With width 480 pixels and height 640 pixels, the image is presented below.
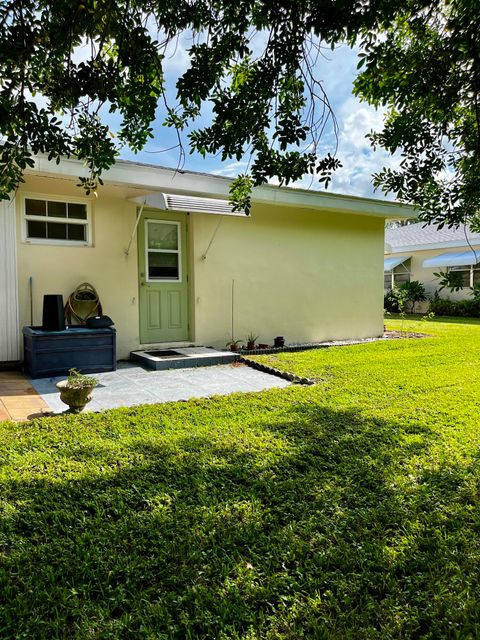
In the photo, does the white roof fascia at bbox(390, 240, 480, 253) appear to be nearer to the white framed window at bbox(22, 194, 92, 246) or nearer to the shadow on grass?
the white framed window at bbox(22, 194, 92, 246)

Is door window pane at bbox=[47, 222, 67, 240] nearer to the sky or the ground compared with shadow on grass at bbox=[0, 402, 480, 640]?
nearer to the sky

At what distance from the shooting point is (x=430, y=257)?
2275 centimetres

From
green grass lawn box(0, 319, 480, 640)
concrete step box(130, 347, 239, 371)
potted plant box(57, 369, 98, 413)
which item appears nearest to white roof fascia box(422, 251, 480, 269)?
concrete step box(130, 347, 239, 371)

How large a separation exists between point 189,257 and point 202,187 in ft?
4.84

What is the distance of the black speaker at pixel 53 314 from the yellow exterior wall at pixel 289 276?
2871 millimetres

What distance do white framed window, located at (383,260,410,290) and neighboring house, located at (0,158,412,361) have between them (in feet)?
42.8

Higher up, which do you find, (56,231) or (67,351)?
(56,231)

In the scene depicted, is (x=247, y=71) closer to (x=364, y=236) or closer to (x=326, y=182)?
(x=326, y=182)

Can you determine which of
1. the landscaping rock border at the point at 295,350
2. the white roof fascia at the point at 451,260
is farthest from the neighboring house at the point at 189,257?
the white roof fascia at the point at 451,260

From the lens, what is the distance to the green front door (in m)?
8.80

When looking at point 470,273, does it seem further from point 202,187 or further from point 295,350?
point 202,187

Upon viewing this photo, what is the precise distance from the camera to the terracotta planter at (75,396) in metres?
4.91

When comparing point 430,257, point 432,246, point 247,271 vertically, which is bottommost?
point 247,271

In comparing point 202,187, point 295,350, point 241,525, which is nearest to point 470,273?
point 295,350
